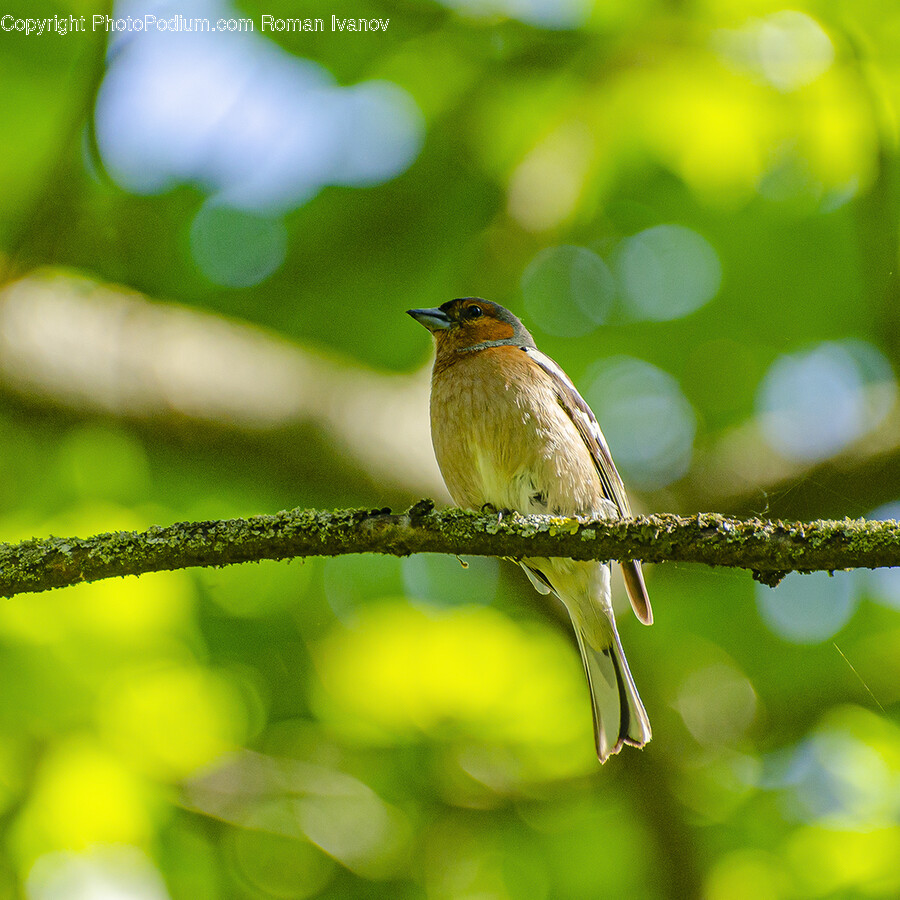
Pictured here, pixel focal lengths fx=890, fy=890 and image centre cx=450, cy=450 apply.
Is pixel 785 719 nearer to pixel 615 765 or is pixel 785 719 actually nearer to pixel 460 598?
pixel 615 765

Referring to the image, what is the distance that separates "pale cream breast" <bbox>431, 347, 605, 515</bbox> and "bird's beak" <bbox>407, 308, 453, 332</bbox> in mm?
732

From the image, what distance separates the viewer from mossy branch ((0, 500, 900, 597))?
2.60 m

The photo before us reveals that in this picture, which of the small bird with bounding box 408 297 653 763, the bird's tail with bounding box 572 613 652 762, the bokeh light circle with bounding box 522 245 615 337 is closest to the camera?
the bird's tail with bounding box 572 613 652 762

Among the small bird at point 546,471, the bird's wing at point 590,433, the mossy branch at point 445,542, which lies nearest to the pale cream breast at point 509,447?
the small bird at point 546,471

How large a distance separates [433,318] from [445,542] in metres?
2.98

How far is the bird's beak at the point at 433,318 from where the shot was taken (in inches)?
220

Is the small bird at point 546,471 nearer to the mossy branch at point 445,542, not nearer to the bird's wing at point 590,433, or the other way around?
the bird's wing at point 590,433

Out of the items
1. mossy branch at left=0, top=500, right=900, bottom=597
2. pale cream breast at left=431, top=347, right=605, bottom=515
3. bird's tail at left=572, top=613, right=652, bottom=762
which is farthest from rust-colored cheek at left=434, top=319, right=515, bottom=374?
mossy branch at left=0, top=500, right=900, bottom=597

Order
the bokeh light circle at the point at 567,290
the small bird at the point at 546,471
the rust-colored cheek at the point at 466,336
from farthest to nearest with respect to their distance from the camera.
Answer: the bokeh light circle at the point at 567,290 < the rust-colored cheek at the point at 466,336 < the small bird at the point at 546,471

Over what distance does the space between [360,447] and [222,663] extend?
1600mm

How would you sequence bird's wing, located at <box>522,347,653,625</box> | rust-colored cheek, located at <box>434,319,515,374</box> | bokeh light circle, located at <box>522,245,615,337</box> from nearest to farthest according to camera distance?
bird's wing, located at <box>522,347,653,625</box> → rust-colored cheek, located at <box>434,319,515,374</box> → bokeh light circle, located at <box>522,245,615,337</box>

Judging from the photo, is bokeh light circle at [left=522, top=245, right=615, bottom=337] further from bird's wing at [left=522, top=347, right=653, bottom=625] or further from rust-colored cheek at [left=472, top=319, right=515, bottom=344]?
bird's wing at [left=522, top=347, right=653, bottom=625]

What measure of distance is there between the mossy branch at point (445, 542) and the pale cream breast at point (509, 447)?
6.02 feet

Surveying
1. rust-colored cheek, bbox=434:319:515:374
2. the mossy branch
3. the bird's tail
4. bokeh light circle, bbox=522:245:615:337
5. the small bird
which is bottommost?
the bird's tail
